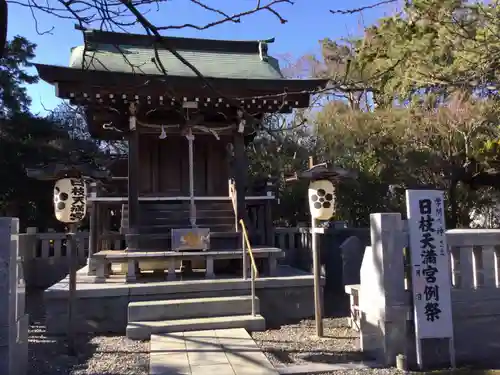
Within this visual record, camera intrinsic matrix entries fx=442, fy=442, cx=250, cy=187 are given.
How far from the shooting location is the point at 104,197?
28.7 ft

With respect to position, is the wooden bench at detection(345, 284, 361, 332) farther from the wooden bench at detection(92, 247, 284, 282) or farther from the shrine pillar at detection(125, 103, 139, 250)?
the shrine pillar at detection(125, 103, 139, 250)

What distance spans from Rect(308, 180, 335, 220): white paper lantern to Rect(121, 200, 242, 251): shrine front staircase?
240cm

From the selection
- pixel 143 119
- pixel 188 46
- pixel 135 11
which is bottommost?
pixel 135 11

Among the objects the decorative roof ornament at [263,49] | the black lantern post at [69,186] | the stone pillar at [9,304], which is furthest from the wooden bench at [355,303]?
the decorative roof ornament at [263,49]

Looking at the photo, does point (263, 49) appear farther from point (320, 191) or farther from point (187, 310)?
point (187, 310)

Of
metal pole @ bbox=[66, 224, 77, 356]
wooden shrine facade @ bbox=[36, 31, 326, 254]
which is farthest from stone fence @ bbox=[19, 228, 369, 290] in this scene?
metal pole @ bbox=[66, 224, 77, 356]

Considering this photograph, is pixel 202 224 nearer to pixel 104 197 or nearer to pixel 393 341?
pixel 104 197

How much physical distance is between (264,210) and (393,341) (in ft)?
15.4

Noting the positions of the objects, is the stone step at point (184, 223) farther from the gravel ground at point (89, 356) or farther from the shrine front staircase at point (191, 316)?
the gravel ground at point (89, 356)

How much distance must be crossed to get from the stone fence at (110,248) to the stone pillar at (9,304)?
234 inches

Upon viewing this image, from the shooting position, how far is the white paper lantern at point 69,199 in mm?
6090

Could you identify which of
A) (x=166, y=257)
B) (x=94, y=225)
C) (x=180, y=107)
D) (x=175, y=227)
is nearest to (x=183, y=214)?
(x=175, y=227)

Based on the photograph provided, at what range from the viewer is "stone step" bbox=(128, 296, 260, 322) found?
624 centimetres

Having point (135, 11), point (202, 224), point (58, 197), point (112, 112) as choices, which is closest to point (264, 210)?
point (202, 224)
